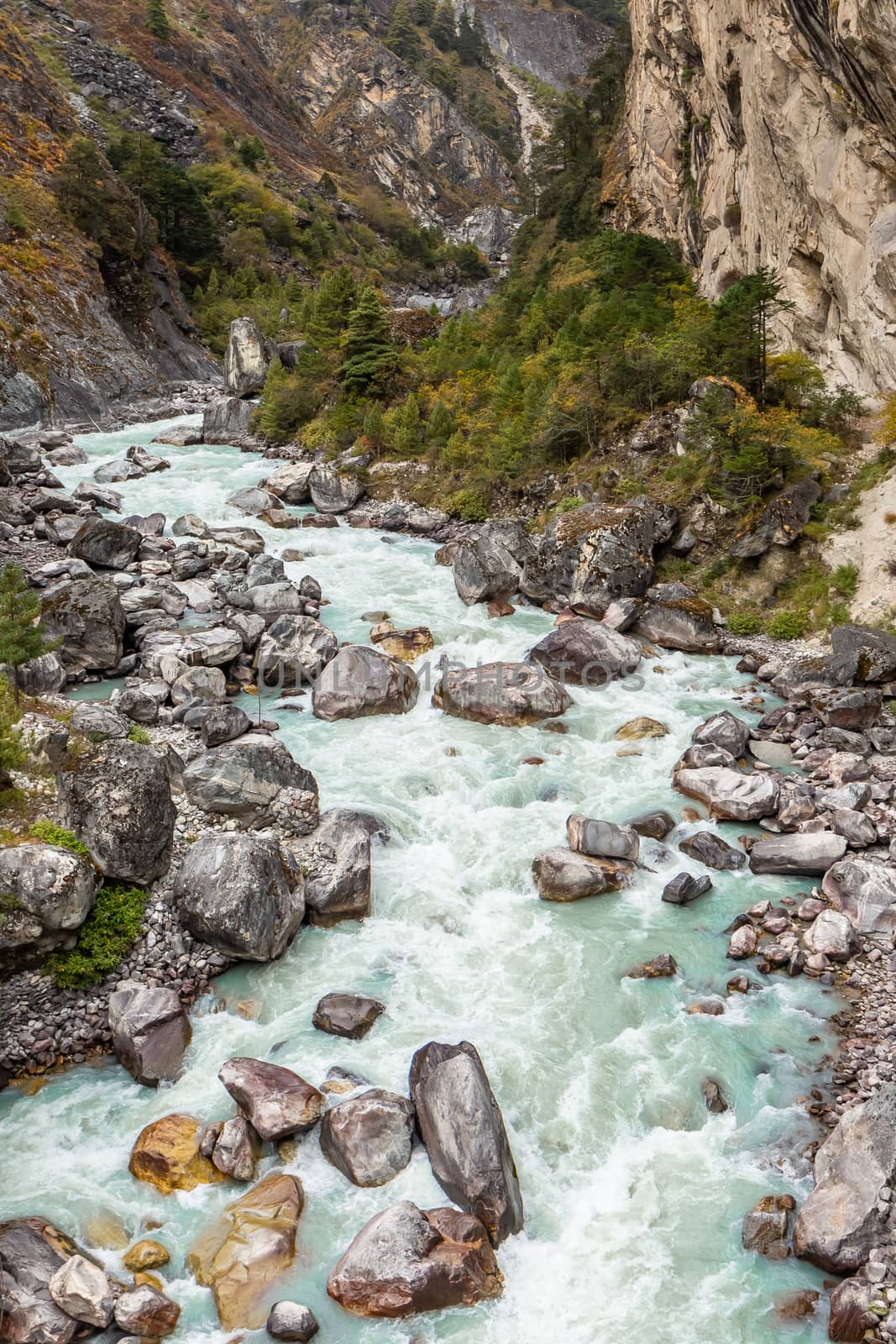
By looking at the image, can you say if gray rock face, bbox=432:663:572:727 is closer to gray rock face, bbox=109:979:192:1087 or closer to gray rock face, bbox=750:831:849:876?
gray rock face, bbox=750:831:849:876

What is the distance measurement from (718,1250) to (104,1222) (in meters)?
→ 6.86

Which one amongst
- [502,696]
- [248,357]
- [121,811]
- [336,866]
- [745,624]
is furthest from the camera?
[248,357]

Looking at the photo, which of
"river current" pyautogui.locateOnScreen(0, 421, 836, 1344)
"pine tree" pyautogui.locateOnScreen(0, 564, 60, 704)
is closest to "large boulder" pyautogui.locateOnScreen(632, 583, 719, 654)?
"river current" pyautogui.locateOnScreen(0, 421, 836, 1344)

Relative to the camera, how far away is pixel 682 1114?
10719mm

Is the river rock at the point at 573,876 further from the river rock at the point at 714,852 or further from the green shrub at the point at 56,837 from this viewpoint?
the green shrub at the point at 56,837

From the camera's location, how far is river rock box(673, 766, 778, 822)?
1623 cm

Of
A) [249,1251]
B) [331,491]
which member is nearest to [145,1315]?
[249,1251]

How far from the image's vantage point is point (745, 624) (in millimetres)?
23969

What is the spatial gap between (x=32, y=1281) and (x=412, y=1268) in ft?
12.6

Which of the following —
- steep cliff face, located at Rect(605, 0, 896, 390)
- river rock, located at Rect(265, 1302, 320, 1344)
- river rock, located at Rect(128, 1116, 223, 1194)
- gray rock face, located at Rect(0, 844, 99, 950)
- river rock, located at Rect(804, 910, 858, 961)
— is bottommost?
river rock, located at Rect(128, 1116, 223, 1194)

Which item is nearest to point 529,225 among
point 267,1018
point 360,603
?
point 360,603

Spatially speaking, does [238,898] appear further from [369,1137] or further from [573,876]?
[573,876]

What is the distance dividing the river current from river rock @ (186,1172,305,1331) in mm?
160

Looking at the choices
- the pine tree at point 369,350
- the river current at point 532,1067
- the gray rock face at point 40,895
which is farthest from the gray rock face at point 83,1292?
the pine tree at point 369,350
